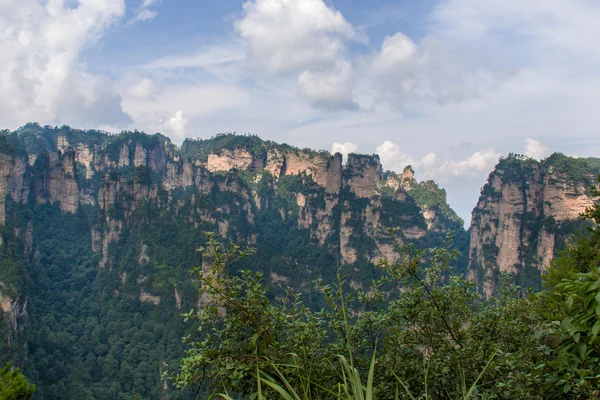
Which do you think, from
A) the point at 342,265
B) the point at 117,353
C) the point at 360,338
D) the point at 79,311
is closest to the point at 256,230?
the point at 342,265

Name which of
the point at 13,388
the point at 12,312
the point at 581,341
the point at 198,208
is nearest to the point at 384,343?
the point at 581,341

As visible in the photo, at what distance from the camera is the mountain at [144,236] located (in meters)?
42.2

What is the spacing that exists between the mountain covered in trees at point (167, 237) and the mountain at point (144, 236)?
0.76 feet

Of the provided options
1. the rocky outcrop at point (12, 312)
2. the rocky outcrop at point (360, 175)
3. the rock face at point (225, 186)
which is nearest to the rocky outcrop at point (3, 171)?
the rock face at point (225, 186)

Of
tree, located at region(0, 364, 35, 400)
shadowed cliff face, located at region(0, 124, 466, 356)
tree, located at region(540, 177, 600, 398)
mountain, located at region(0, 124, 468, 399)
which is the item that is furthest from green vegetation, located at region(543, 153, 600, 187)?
tree, located at region(0, 364, 35, 400)

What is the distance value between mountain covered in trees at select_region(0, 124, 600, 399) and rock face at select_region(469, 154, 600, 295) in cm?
20

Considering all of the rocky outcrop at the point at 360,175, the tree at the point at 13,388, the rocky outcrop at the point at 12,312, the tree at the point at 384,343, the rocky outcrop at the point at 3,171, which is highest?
the rocky outcrop at the point at 360,175

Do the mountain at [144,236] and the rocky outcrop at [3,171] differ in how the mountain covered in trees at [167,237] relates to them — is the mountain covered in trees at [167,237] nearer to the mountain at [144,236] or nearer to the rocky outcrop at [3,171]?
the rocky outcrop at [3,171]

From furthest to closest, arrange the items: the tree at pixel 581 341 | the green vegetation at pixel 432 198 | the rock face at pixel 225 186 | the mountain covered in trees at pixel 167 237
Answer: the green vegetation at pixel 432 198, the rock face at pixel 225 186, the mountain covered in trees at pixel 167 237, the tree at pixel 581 341

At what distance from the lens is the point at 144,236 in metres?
61.7

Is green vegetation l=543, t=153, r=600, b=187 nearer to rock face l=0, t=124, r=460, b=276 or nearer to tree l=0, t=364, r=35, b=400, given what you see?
rock face l=0, t=124, r=460, b=276

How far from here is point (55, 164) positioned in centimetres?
7244

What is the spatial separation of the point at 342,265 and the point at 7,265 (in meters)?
46.2

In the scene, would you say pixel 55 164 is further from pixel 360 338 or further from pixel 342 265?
pixel 360 338
